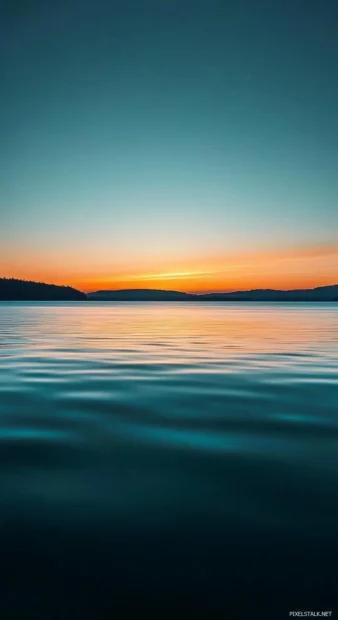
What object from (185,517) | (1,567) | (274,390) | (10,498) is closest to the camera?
(1,567)

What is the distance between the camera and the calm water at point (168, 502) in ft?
10.6

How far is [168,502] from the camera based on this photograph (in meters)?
4.75

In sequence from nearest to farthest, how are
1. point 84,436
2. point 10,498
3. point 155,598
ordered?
point 155,598, point 10,498, point 84,436

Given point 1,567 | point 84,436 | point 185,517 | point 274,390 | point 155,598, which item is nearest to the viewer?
point 155,598

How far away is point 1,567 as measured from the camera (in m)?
3.51

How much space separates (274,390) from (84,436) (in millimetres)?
5635

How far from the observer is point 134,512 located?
4.50 metres

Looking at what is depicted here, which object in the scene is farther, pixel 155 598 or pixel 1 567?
pixel 1 567

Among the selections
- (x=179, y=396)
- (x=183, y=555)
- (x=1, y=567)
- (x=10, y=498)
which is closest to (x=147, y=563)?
(x=183, y=555)

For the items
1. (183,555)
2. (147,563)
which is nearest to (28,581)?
(147,563)

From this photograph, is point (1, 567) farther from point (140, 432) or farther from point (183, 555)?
point (140, 432)

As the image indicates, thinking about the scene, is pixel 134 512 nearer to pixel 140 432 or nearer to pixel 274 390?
pixel 140 432

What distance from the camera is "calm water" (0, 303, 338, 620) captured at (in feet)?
10.6

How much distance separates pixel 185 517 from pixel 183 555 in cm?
68
